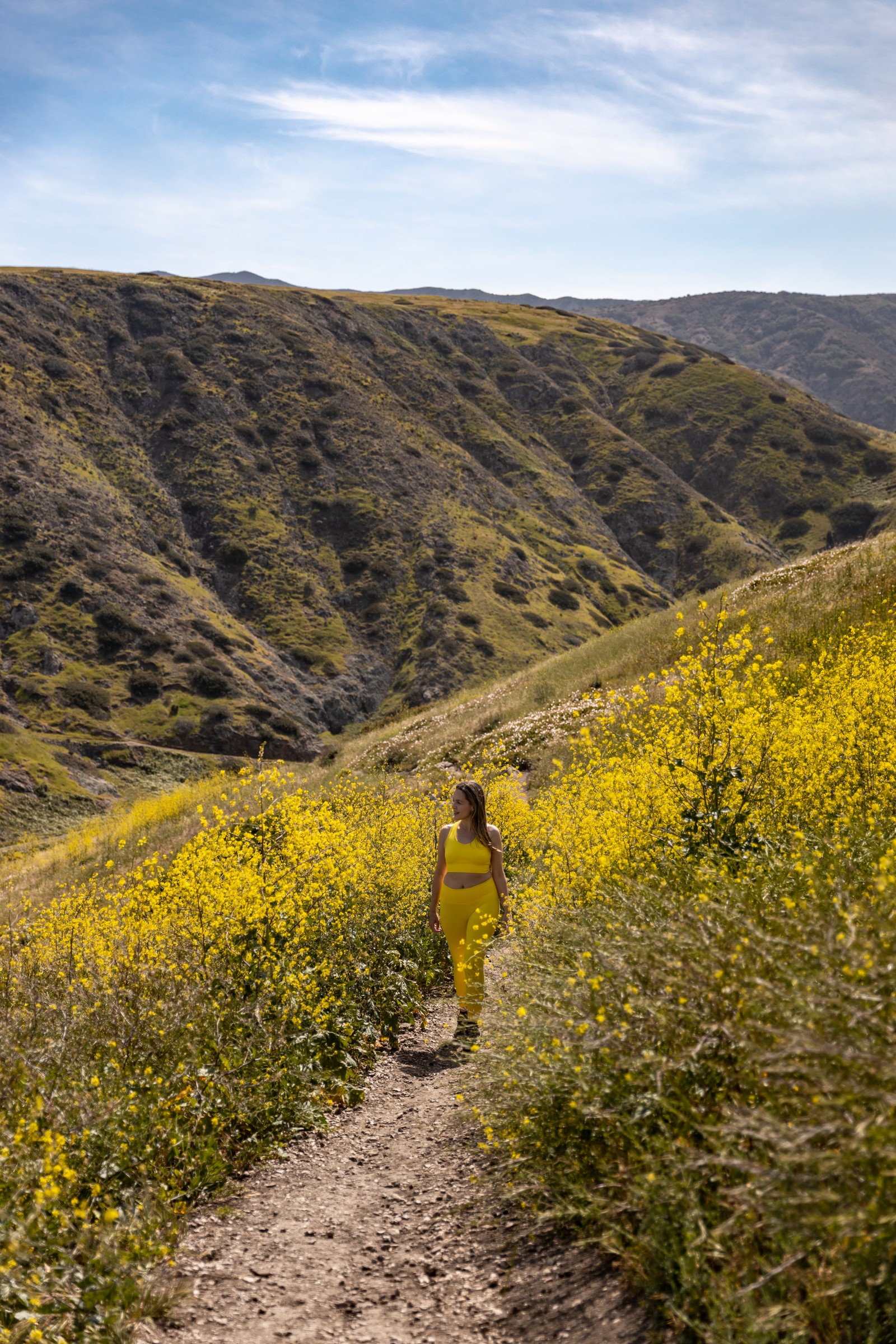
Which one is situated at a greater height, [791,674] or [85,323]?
[85,323]

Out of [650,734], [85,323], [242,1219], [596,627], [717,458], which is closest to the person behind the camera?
[242,1219]

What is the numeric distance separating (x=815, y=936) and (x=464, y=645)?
2087 inches

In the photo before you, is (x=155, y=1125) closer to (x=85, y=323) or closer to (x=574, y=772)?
(x=574, y=772)

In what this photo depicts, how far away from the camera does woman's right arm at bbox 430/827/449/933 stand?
6.88 meters

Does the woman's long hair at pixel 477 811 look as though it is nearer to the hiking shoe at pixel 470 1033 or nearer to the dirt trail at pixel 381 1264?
the hiking shoe at pixel 470 1033

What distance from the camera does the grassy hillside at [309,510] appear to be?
48.2 metres

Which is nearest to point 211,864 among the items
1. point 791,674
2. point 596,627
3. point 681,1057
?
point 681,1057

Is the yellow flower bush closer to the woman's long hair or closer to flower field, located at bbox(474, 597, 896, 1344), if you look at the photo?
the woman's long hair

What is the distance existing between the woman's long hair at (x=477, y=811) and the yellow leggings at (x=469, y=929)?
0.32 meters

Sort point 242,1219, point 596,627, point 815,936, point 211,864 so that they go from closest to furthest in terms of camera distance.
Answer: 1. point 815,936
2. point 242,1219
3. point 211,864
4. point 596,627

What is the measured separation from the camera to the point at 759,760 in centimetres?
600

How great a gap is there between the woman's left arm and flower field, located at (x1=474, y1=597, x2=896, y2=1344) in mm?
397

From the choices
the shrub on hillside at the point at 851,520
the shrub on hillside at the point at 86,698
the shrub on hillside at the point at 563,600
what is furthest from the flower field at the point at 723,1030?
the shrub on hillside at the point at 851,520

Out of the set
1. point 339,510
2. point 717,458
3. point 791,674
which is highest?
point 717,458
